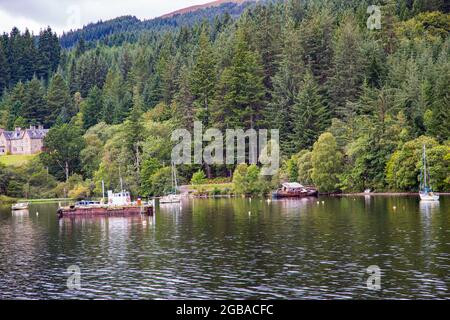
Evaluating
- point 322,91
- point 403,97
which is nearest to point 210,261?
point 403,97

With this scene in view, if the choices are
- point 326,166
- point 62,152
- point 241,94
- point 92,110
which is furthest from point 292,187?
point 92,110

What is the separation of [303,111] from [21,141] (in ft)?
251

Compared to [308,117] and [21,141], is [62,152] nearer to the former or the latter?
[21,141]

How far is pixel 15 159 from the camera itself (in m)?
171

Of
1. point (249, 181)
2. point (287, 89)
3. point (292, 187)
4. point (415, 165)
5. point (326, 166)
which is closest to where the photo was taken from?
point (415, 165)

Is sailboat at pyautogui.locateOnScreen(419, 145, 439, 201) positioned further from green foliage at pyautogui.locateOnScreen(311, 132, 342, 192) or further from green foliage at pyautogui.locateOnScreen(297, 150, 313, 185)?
green foliage at pyautogui.locateOnScreen(297, 150, 313, 185)

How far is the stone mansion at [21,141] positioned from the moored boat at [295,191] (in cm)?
7924

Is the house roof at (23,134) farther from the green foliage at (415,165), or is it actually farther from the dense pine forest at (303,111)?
the green foliage at (415,165)

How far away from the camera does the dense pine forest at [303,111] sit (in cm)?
11712

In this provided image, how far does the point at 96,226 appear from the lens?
3334 inches

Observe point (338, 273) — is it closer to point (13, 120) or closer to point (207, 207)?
point (207, 207)

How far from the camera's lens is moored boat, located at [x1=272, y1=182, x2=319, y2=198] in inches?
4705

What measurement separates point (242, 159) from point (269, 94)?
2370cm

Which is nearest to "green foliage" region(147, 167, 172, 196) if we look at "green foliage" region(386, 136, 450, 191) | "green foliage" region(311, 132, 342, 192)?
"green foliage" region(311, 132, 342, 192)
